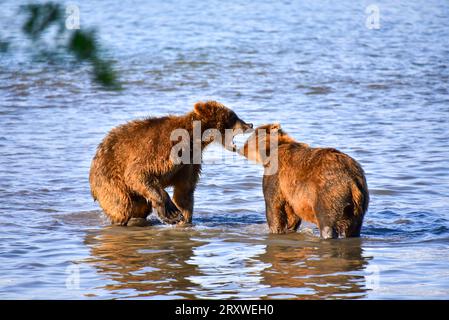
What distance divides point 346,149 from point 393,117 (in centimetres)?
235

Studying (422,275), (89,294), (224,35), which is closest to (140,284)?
(89,294)

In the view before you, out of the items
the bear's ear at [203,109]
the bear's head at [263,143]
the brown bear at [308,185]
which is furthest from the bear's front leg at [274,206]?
the bear's ear at [203,109]

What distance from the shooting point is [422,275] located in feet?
22.6

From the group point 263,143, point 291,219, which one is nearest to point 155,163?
point 263,143

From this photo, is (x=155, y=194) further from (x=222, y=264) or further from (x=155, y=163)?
(x=222, y=264)

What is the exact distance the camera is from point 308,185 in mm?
7719

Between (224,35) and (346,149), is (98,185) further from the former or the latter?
(224,35)

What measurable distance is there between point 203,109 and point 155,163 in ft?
2.33

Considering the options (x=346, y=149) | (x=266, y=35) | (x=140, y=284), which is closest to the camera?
(x=140, y=284)

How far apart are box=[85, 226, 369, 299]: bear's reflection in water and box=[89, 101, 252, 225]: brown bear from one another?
0.28 meters

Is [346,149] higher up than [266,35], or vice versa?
[266,35]

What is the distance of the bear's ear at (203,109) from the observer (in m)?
8.76

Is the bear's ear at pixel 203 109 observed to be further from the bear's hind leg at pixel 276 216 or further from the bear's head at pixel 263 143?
→ the bear's hind leg at pixel 276 216

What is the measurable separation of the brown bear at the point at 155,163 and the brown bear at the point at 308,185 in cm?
49
